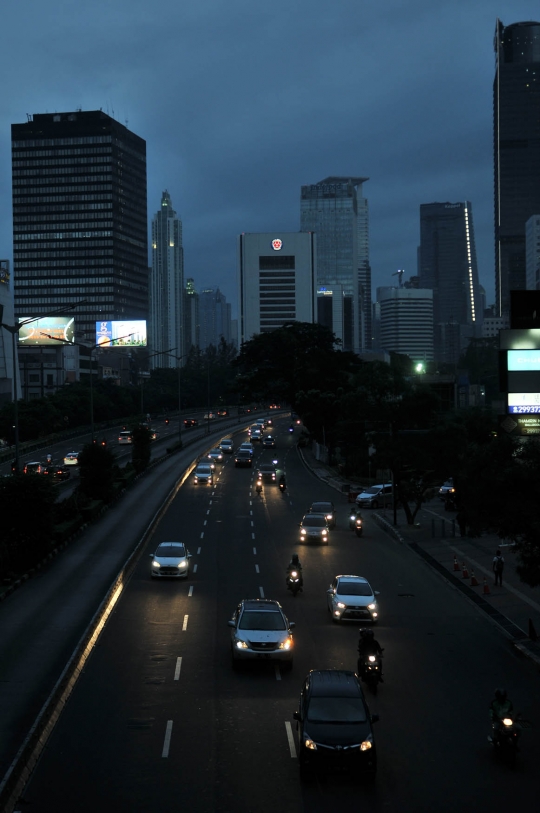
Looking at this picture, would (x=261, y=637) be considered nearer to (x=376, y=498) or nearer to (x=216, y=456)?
(x=376, y=498)

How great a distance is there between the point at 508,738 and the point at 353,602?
1259 centimetres

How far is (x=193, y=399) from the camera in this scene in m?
184

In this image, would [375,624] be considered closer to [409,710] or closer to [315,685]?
[409,710]

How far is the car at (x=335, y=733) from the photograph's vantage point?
15273 mm

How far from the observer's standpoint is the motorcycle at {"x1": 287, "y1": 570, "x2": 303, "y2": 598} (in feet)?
110

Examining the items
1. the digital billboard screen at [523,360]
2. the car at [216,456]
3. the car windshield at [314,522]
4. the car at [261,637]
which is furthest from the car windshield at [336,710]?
the car at [216,456]

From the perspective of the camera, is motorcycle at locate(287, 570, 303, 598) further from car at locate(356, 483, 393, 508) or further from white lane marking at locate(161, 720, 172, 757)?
car at locate(356, 483, 393, 508)

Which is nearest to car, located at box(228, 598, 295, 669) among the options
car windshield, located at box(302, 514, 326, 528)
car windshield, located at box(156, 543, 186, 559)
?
car windshield, located at box(156, 543, 186, 559)

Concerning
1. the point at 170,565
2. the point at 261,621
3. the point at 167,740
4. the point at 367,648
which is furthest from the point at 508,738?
the point at 170,565

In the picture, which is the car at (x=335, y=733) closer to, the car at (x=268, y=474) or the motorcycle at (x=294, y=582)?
the motorcycle at (x=294, y=582)

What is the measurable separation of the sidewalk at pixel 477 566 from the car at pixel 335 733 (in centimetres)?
996

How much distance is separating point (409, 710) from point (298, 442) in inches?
3631

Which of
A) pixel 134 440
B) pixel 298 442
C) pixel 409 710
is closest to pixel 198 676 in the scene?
pixel 409 710

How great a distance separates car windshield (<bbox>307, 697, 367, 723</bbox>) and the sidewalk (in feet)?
32.5
